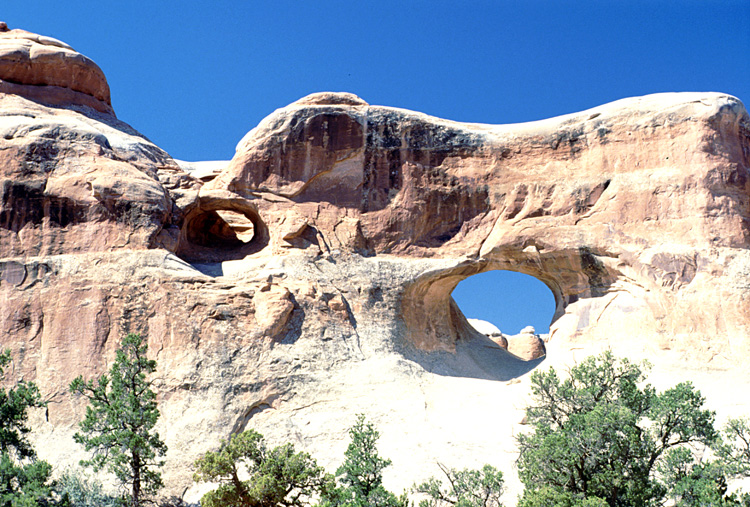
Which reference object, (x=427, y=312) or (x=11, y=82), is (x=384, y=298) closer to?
(x=427, y=312)

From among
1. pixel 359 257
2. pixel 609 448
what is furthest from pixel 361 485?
pixel 359 257

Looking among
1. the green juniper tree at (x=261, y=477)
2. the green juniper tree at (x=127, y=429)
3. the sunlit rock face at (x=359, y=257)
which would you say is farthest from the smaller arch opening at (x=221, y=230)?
the green juniper tree at (x=261, y=477)

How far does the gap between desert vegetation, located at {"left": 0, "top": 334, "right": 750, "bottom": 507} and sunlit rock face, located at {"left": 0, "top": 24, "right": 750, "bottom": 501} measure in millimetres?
2226

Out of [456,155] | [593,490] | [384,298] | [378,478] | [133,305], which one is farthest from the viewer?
[456,155]

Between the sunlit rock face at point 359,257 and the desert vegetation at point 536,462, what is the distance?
87.6 inches

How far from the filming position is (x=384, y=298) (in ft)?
80.7

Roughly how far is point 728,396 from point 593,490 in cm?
685

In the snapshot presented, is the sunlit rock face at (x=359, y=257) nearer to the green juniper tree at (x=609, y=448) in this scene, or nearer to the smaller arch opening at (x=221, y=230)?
the smaller arch opening at (x=221, y=230)

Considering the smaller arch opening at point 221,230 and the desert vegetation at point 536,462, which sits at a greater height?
the smaller arch opening at point 221,230

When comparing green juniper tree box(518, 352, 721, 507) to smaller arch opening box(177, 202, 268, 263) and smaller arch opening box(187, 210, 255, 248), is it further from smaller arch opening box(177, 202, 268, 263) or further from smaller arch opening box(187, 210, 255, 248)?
smaller arch opening box(187, 210, 255, 248)

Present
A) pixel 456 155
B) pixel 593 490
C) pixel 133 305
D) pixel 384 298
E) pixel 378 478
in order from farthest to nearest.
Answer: pixel 456 155, pixel 384 298, pixel 133 305, pixel 378 478, pixel 593 490

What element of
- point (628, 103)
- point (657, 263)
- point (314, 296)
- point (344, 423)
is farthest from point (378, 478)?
point (628, 103)

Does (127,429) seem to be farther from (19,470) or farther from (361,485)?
(361,485)

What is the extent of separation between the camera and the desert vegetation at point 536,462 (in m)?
16.2
